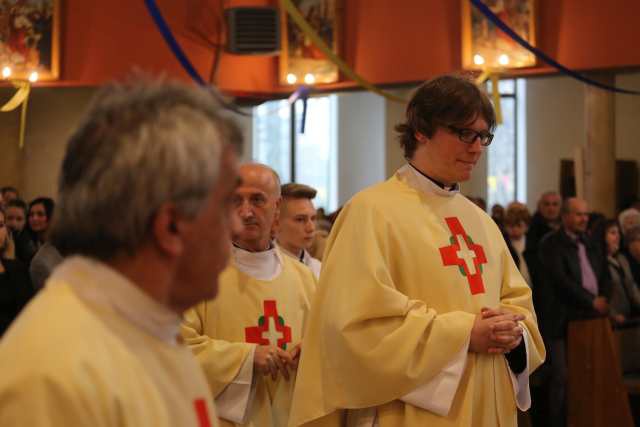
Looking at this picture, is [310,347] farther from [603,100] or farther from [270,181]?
[603,100]

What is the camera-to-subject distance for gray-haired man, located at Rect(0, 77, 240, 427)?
1.46 meters

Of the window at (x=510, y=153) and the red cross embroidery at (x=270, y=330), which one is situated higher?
the window at (x=510, y=153)

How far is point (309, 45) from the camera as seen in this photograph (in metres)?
11.5

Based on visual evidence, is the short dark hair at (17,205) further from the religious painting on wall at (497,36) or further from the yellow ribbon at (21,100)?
the religious painting on wall at (497,36)

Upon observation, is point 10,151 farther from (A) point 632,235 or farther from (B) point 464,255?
(B) point 464,255

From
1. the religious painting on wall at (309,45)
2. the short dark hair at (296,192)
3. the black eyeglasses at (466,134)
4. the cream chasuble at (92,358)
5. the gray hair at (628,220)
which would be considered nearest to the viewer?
the cream chasuble at (92,358)

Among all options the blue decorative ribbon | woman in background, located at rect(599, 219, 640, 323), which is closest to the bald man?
the blue decorative ribbon

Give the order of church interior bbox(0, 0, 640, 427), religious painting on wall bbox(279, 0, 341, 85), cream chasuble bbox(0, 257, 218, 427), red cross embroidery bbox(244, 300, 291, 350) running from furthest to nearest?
religious painting on wall bbox(279, 0, 341, 85) → church interior bbox(0, 0, 640, 427) → red cross embroidery bbox(244, 300, 291, 350) → cream chasuble bbox(0, 257, 218, 427)

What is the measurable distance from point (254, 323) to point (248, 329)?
0.03m

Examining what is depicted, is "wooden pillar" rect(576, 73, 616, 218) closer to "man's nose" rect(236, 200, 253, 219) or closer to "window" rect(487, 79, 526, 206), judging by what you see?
"man's nose" rect(236, 200, 253, 219)

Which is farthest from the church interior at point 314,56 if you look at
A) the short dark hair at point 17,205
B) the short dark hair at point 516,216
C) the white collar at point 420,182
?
the white collar at point 420,182

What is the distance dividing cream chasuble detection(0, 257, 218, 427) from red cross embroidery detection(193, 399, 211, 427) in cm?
4

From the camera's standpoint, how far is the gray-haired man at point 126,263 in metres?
1.46

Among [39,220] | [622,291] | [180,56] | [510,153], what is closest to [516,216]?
[622,291]
